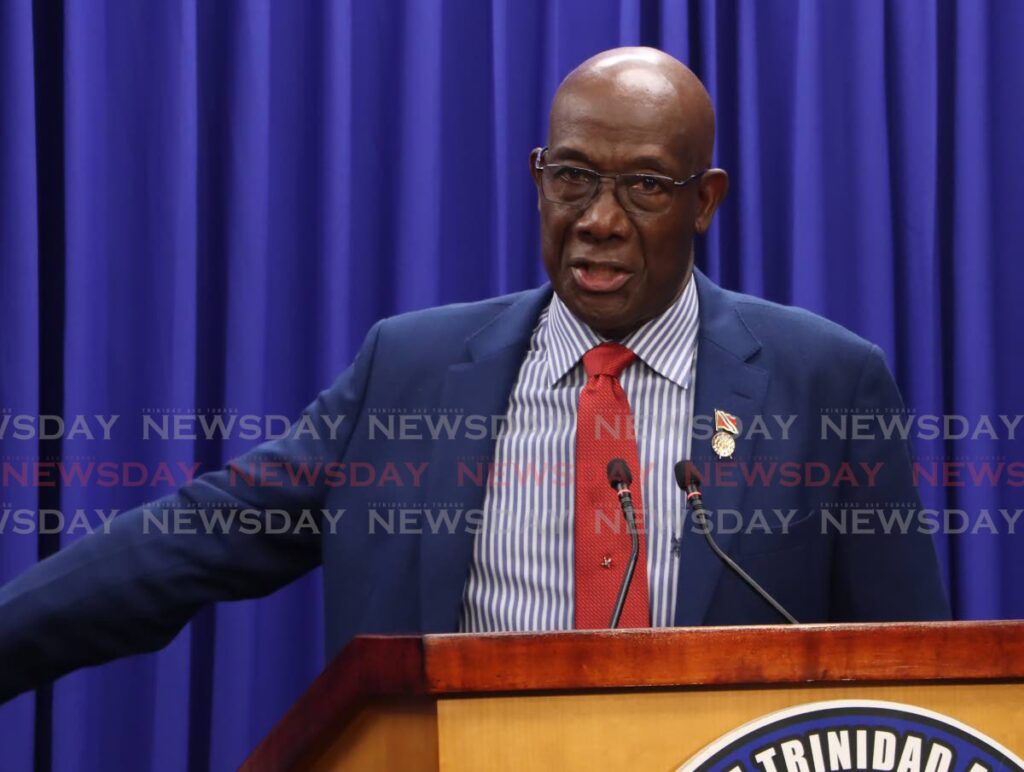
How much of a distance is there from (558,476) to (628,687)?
757 mm

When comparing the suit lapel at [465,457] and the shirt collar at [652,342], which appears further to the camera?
the shirt collar at [652,342]

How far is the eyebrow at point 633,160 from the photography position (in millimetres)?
1808

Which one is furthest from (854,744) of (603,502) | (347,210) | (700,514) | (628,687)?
(347,210)

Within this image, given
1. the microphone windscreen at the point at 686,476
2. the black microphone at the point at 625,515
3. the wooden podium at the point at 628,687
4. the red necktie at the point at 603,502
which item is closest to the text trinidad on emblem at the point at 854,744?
the wooden podium at the point at 628,687

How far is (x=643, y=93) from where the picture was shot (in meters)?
1.81

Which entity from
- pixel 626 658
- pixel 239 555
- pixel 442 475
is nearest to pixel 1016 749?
pixel 626 658

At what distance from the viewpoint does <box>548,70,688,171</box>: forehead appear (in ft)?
5.91

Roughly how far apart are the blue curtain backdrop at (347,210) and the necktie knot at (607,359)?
2.43 feet

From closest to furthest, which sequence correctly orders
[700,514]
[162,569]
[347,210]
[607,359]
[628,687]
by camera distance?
1. [628,687]
2. [700,514]
3. [162,569]
4. [607,359]
5. [347,210]

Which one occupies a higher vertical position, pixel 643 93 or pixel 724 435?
pixel 643 93

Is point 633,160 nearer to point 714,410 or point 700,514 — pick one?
point 714,410

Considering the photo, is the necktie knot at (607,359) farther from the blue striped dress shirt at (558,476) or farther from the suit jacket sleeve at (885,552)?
the suit jacket sleeve at (885,552)

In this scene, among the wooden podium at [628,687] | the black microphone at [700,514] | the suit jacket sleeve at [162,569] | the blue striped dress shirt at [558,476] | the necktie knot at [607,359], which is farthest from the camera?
the necktie knot at [607,359]

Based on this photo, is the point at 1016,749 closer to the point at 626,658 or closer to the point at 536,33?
the point at 626,658
